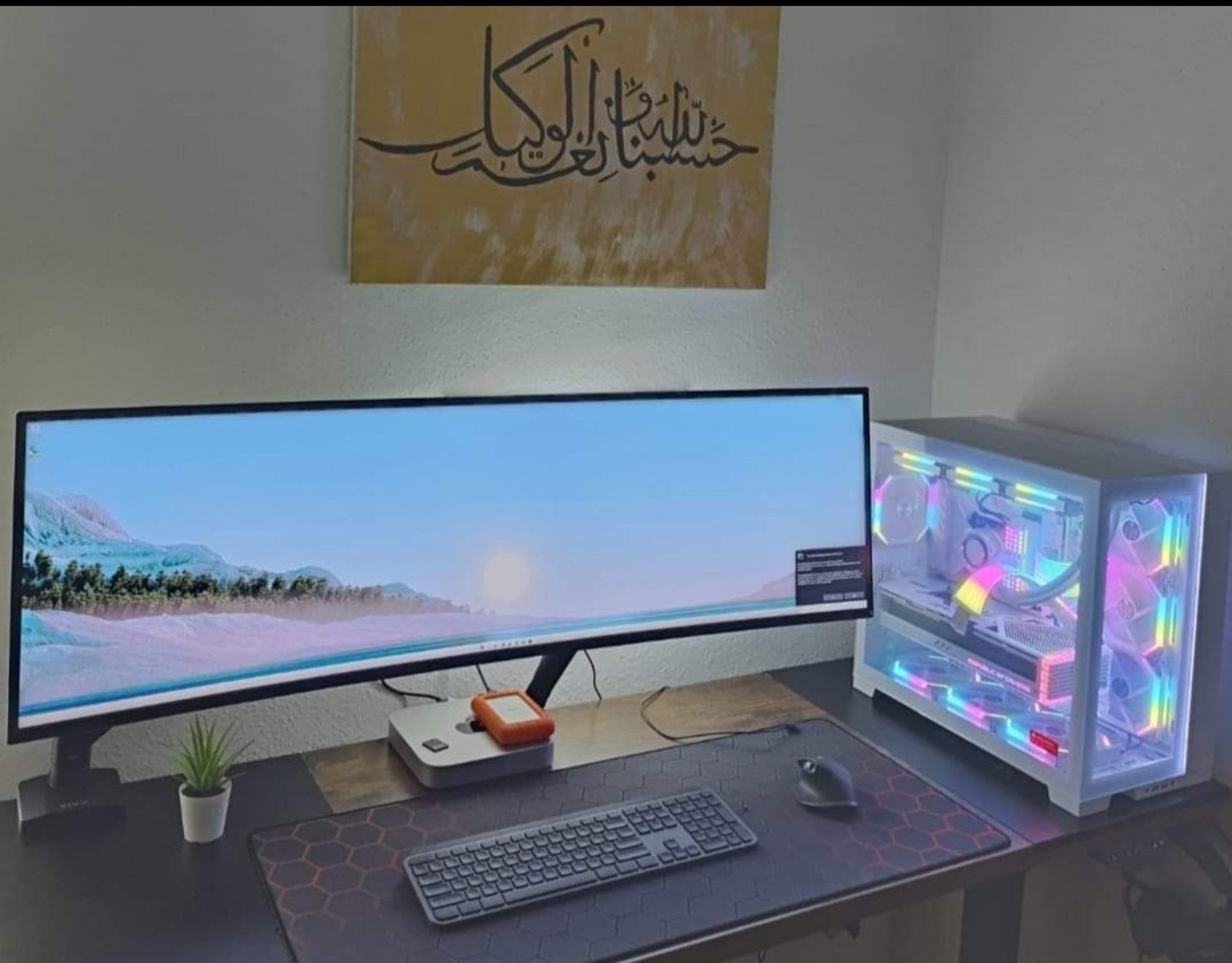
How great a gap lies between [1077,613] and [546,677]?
2.20 feet

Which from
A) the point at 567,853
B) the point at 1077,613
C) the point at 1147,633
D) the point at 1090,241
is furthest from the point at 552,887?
the point at 1090,241

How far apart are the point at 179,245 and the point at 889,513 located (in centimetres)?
103

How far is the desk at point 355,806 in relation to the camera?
1125mm

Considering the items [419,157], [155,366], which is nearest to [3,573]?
[155,366]

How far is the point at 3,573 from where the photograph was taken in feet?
4.38

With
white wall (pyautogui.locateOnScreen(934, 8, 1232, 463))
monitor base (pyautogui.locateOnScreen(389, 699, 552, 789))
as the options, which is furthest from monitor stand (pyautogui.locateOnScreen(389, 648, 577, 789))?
white wall (pyautogui.locateOnScreen(934, 8, 1232, 463))

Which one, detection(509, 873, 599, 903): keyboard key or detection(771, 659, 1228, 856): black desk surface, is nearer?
detection(509, 873, 599, 903): keyboard key

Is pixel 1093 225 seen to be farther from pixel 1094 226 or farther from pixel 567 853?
pixel 567 853

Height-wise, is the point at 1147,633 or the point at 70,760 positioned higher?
the point at 1147,633

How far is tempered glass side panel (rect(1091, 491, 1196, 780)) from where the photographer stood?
1.44 m

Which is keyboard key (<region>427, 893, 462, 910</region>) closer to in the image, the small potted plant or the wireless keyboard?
the wireless keyboard

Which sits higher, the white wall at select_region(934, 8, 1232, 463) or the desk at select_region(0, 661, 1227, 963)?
the white wall at select_region(934, 8, 1232, 463)

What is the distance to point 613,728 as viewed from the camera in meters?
1.59

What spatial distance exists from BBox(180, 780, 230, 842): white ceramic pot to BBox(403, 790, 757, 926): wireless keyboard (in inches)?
8.8
